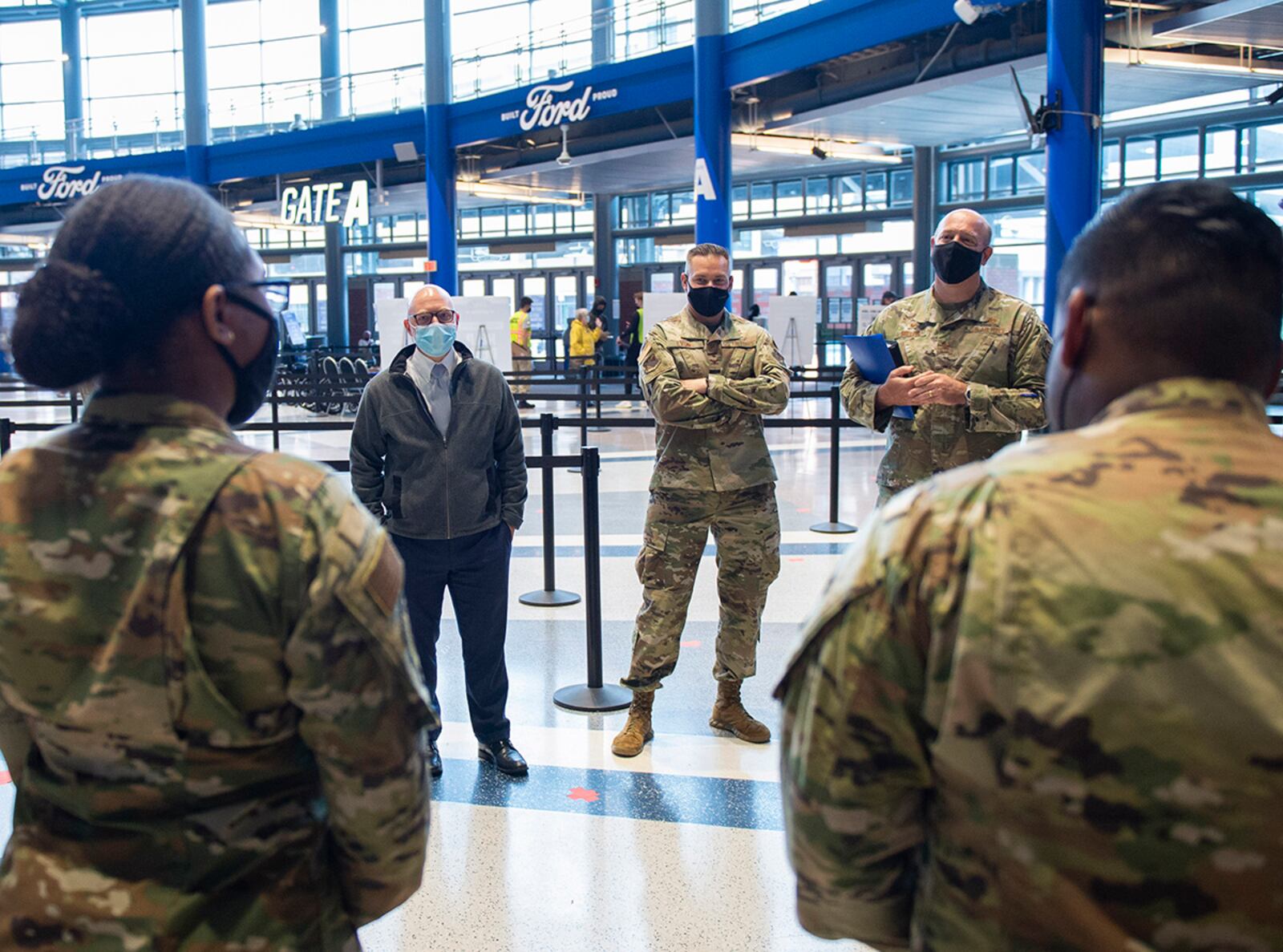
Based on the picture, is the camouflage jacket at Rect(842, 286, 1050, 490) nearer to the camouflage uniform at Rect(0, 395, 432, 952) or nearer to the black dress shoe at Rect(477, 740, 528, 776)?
the black dress shoe at Rect(477, 740, 528, 776)

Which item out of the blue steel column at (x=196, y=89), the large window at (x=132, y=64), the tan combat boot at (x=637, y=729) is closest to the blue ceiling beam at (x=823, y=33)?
the tan combat boot at (x=637, y=729)

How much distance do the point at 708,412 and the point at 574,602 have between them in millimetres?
2431

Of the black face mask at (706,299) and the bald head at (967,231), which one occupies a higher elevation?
the bald head at (967,231)

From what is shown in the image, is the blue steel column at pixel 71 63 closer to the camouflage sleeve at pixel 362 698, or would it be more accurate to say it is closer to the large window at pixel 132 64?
the large window at pixel 132 64

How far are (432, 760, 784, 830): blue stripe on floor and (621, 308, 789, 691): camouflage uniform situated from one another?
1.33 ft

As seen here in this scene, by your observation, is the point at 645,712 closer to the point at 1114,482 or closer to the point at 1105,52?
the point at 1114,482

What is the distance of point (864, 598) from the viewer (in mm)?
1173

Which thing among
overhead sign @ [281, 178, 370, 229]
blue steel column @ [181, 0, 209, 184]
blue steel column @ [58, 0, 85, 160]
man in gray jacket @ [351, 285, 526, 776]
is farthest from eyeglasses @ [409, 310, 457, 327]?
blue steel column @ [58, 0, 85, 160]

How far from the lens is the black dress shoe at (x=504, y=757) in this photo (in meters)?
4.00

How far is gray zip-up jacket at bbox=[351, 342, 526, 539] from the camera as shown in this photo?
3.93 metres

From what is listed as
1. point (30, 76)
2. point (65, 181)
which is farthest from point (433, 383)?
point (30, 76)

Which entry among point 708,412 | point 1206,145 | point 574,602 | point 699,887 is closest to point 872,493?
point 574,602

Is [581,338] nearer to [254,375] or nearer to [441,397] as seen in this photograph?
[441,397]

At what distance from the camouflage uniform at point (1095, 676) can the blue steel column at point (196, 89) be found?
24893 mm
